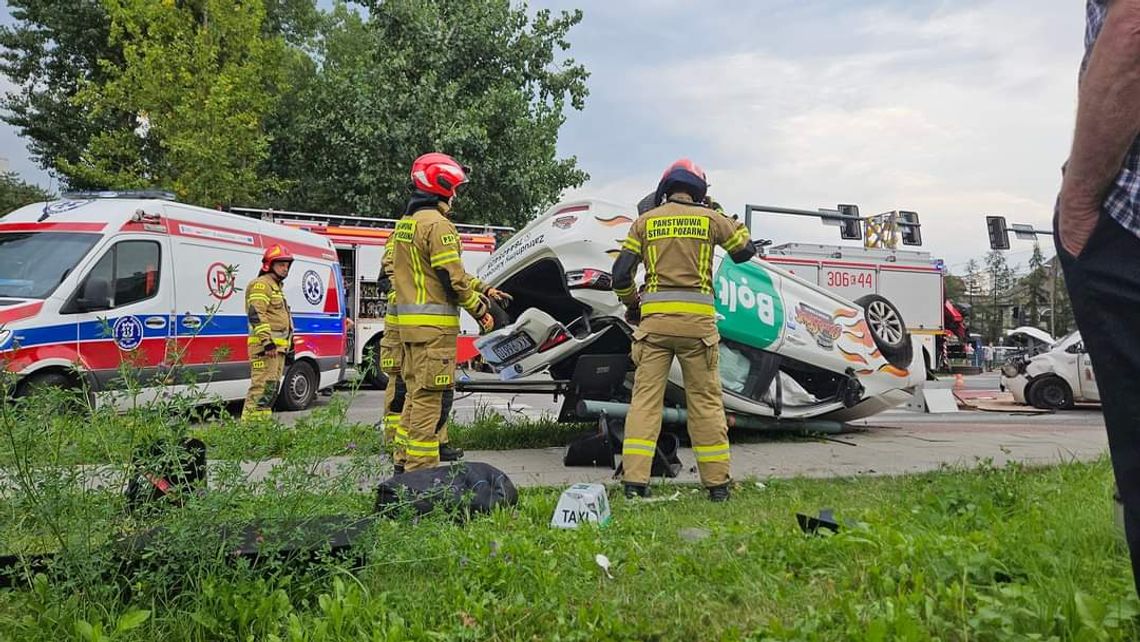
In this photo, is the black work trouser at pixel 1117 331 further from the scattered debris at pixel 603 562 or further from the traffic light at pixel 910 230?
the traffic light at pixel 910 230

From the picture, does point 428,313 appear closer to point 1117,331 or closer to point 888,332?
point 1117,331

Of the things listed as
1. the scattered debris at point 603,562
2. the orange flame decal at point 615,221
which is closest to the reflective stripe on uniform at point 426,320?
the orange flame decal at point 615,221

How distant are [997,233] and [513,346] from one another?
23.9 meters

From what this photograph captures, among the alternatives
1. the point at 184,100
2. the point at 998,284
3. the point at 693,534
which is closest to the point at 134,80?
the point at 184,100

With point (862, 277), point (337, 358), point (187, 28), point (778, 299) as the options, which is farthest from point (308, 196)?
point (778, 299)

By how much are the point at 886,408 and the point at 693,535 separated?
4.79 m

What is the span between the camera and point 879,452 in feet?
21.7

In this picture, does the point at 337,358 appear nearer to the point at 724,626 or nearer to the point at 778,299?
the point at 778,299

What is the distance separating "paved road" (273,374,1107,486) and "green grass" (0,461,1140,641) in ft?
6.06

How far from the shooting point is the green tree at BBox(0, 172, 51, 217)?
97.1 ft

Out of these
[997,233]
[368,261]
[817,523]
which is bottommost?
[817,523]

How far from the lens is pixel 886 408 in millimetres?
7586

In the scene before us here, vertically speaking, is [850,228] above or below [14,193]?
below

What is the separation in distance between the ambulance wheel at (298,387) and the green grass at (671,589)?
8.11 meters
